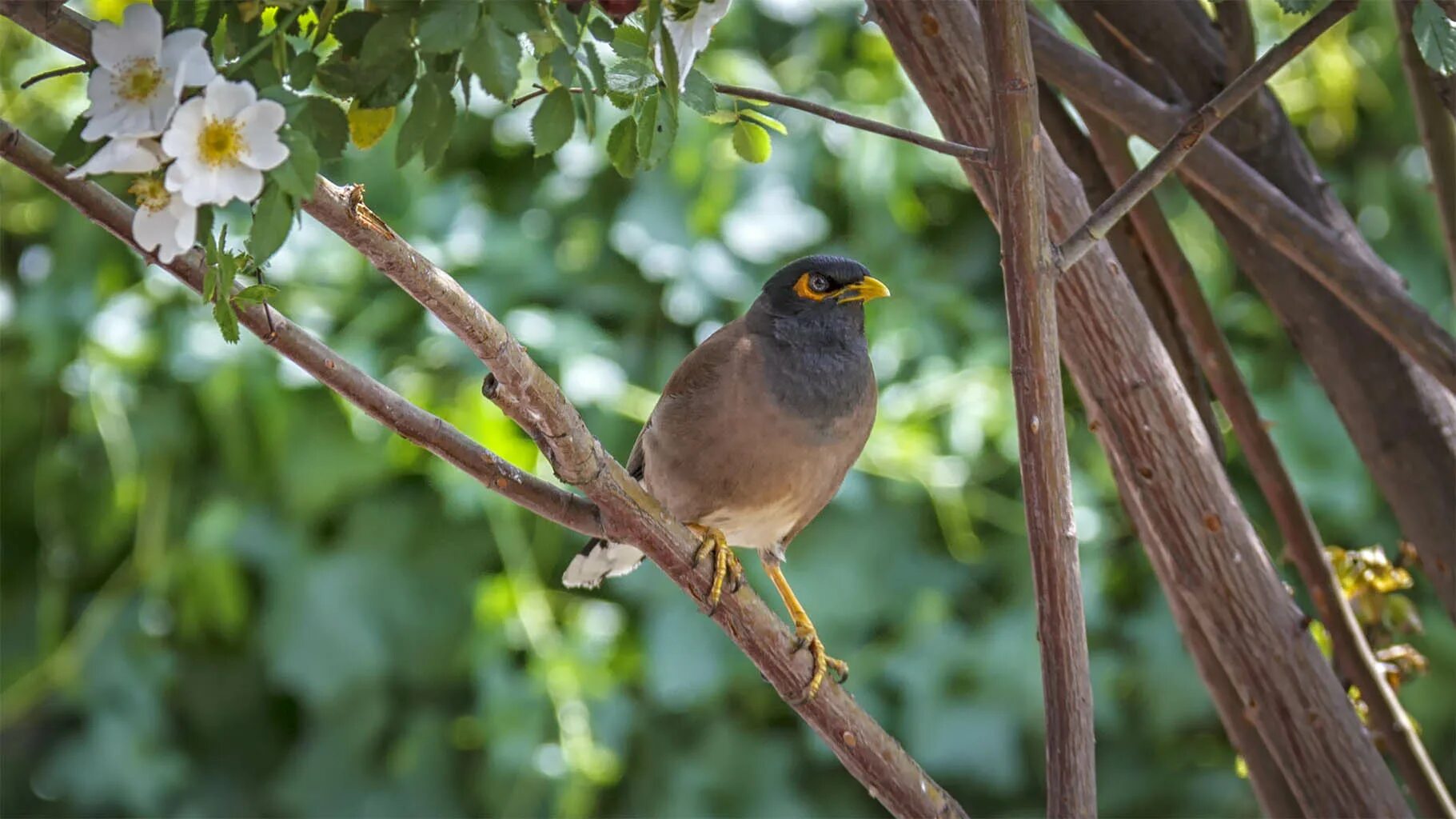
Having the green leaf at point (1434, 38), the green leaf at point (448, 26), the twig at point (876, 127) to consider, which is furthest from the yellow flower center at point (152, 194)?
the green leaf at point (1434, 38)

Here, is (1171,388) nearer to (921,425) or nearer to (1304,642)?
(1304,642)

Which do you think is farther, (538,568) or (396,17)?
(538,568)

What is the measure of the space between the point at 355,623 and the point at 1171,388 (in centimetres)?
259

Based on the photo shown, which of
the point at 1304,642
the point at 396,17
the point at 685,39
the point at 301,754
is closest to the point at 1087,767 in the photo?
the point at 1304,642

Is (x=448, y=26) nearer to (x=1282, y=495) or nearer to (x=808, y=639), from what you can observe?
(x=808, y=639)

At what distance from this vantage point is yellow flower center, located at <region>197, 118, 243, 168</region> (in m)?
1.03

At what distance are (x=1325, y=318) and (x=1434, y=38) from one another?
79 cm

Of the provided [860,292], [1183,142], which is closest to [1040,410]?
[1183,142]

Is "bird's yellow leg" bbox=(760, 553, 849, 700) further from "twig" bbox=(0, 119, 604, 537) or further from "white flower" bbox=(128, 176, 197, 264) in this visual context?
"white flower" bbox=(128, 176, 197, 264)

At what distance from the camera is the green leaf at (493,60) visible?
1.04 m

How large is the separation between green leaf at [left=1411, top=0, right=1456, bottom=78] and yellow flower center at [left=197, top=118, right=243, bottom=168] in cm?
116

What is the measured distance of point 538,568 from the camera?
3.86m

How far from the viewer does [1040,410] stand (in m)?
1.59

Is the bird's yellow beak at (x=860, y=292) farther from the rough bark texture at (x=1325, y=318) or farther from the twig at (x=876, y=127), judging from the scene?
the twig at (x=876, y=127)
